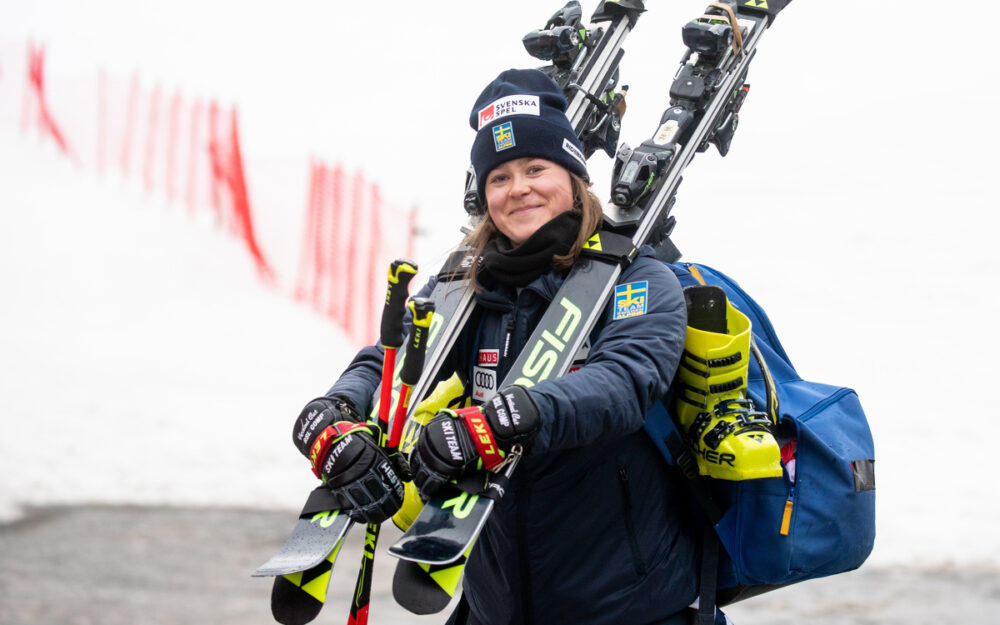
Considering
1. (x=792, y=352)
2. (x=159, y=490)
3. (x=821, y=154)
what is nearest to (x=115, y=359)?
(x=159, y=490)

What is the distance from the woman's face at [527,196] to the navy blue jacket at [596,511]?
0.48ft

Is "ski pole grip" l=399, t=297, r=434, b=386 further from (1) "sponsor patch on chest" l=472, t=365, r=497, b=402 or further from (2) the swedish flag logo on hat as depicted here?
(2) the swedish flag logo on hat

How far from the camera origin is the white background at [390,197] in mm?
8070

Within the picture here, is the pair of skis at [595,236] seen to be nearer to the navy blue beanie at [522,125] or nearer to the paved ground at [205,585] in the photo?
the navy blue beanie at [522,125]

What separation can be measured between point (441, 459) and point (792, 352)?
261 inches

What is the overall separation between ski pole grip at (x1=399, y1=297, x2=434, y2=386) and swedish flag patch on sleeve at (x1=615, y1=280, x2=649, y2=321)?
1.46ft

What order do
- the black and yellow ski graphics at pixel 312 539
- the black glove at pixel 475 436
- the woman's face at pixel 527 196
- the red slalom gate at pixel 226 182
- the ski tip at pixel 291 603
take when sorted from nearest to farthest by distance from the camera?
1. the black glove at pixel 475 436
2. the black and yellow ski graphics at pixel 312 539
3. the ski tip at pixel 291 603
4. the woman's face at pixel 527 196
5. the red slalom gate at pixel 226 182

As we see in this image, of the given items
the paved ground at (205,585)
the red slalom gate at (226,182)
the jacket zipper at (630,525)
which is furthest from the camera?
the red slalom gate at (226,182)

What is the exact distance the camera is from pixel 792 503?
2514 millimetres

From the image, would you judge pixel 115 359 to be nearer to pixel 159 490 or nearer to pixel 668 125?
pixel 159 490

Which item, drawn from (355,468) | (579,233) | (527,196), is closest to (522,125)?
(527,196)

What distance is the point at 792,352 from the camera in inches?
326

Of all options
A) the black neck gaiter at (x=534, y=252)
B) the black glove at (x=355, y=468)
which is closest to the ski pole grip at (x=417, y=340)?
the black glove at (x=355, y=468)

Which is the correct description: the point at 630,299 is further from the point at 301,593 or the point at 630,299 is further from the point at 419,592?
the point at 301,593
